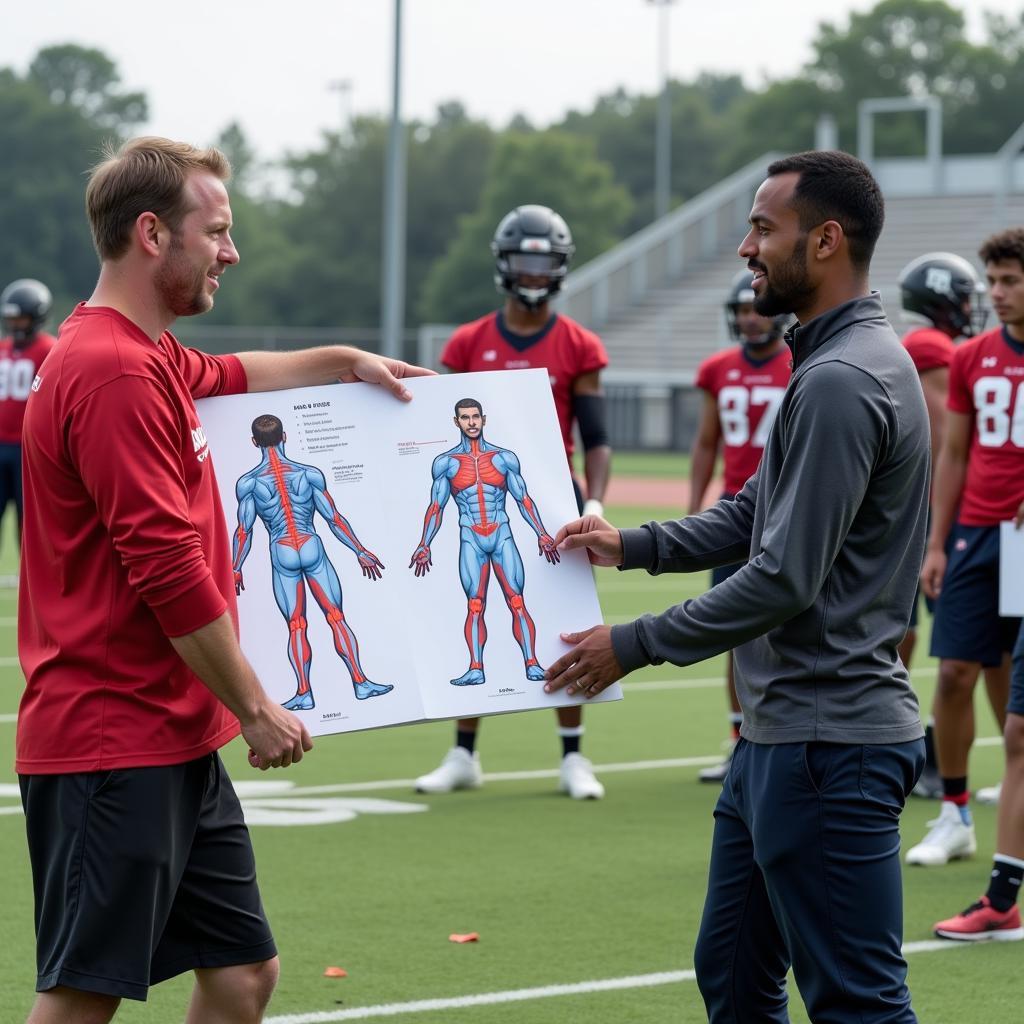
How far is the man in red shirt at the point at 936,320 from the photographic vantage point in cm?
812

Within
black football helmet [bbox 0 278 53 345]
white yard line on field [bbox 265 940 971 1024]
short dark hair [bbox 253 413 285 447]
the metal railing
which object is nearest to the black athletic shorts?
short dark hair [bbox 253 413 285 447]

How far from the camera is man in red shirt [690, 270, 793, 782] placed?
882 centimetres

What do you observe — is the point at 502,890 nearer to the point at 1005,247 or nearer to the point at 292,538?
Result: the point at 292,538

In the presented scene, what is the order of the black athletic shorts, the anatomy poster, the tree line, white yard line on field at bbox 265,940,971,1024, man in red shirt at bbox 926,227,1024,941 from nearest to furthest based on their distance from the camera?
the black athletic shorts < the anatomy poster < white yard line on field at bbox 265,940,971,1024 < man in red shirt at bbox 926,227,1024,941 < the tree line

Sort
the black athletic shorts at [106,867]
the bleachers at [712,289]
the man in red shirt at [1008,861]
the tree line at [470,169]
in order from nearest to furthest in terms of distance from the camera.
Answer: the black athletic shorts at [106,867] → the man in red shirt at [1008,861] → the bleachers at [712,289] → the tree line at [470,169]

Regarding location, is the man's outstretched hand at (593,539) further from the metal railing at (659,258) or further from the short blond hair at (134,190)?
the metal railing at (659,258)

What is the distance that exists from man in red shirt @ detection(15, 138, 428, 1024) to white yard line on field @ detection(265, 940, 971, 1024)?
4.57ft

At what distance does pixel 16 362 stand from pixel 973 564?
9803mm

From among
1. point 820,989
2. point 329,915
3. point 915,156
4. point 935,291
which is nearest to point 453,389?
point 820,989

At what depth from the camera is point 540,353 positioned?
8414 millimetres

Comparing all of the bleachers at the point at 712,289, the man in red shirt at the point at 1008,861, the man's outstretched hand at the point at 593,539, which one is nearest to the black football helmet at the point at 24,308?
the man in red shirt at the point at 1008,861

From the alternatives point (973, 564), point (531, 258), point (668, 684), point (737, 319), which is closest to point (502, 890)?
point (973, 564)

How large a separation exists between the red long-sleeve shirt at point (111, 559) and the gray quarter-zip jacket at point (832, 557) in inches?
39.3

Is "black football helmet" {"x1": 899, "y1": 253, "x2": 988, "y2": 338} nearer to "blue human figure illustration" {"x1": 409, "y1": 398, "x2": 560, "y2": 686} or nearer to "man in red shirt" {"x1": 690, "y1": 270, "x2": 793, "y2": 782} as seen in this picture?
"man in red shirt" {"x1": 690, "y1": 270, "x2": 793, "y2": 782}
